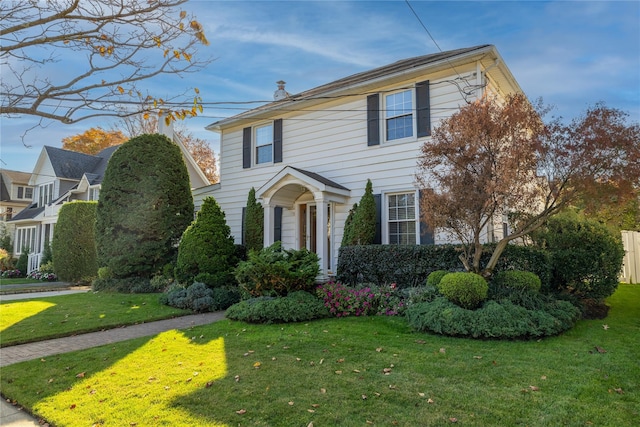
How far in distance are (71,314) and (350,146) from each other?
7.88m

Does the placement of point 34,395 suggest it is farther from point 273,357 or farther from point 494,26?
point 494,26

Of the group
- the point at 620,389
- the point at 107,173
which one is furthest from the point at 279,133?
the point at 620,389

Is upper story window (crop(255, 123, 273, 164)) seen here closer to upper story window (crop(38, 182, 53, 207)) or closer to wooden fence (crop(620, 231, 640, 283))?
wooden fence (crop(620, 231, 640, 283))

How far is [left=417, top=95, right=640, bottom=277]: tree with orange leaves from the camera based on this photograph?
5.98 meters

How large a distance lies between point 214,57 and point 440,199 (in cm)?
452

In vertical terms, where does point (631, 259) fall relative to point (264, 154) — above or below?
below

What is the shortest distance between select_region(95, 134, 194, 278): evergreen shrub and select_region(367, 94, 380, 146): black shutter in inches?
254

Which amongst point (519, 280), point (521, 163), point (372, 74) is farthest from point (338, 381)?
point (372, 74)

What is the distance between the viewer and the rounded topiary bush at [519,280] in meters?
6.71

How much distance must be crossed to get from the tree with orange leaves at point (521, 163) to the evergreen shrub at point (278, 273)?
8.99 feet

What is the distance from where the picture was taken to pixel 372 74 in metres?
11.6

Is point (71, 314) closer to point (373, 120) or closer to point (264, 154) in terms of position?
point (264, 154)

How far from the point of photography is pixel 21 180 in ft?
95.1

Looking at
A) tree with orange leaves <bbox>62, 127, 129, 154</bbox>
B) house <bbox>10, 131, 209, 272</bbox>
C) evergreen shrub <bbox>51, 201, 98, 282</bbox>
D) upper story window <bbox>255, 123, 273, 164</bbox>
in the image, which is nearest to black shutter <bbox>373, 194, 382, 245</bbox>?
upper story window <bbox>255, 123, 273, 164</bbox>
